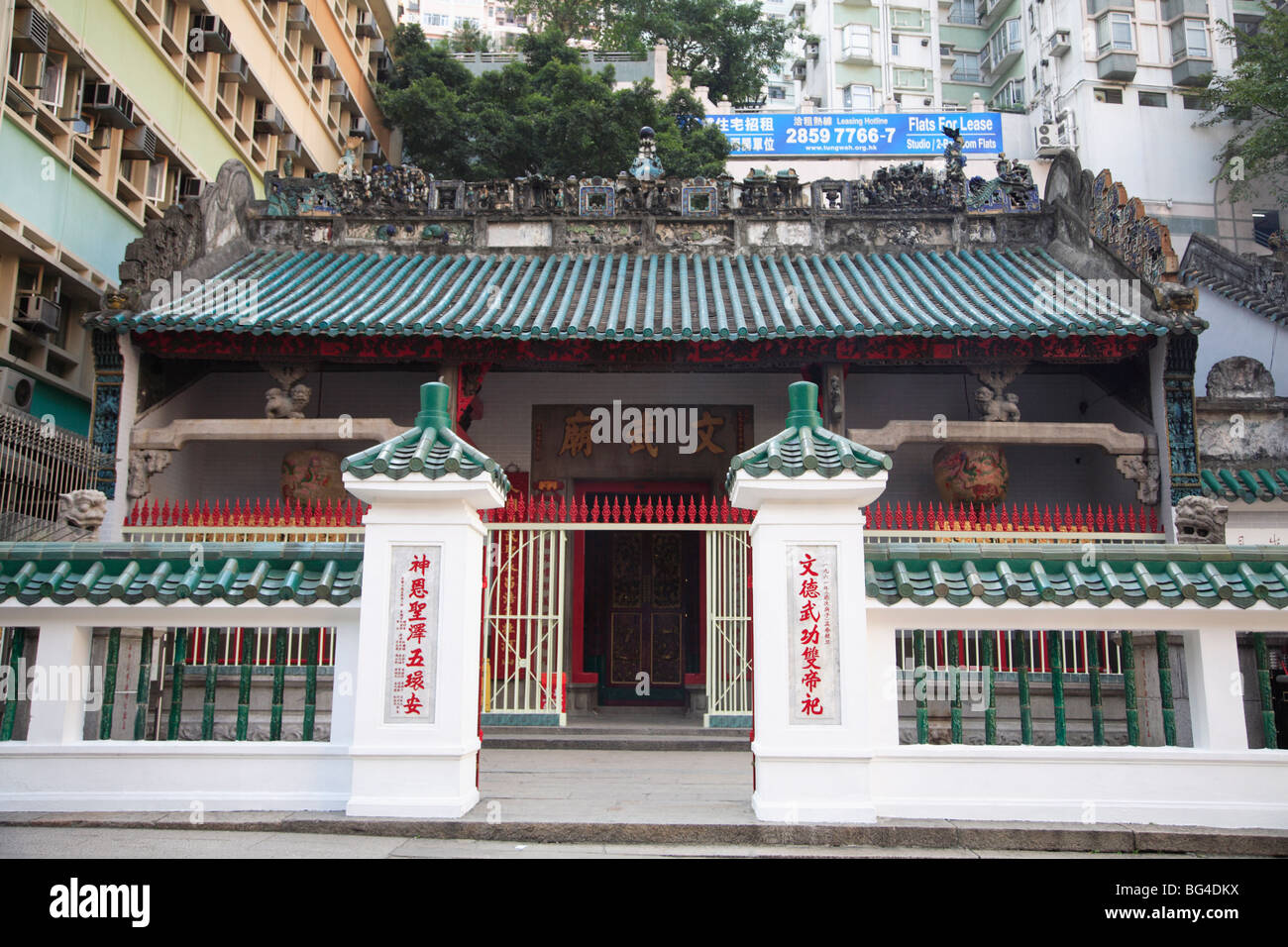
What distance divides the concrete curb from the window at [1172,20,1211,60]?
27922 millimetres

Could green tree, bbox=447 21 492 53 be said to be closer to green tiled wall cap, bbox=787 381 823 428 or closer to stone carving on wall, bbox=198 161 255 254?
stone carving on wall, bbox=198 161 255 254

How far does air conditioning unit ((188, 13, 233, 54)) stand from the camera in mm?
14273

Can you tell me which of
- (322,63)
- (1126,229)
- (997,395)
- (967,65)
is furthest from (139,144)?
(967,65)

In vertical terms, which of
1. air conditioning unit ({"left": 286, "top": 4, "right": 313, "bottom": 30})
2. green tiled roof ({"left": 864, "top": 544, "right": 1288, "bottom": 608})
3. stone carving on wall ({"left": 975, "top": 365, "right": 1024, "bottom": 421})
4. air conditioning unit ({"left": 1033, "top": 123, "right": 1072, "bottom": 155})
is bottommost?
green tiled roof ({"left": 864, "top": 544, "right": 1288, "bottom": 608})

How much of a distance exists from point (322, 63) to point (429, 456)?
16893 millimetres

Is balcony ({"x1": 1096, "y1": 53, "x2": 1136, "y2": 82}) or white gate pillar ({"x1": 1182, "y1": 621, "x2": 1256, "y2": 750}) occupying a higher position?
balcony ({"x1": 1096, "y1": 53, "x2": 1136, "y2": 82})

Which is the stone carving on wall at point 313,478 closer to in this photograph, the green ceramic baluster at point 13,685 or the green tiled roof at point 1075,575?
the green ceramic baluster at point 13,685

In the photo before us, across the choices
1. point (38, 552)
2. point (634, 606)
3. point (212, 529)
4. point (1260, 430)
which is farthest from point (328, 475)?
point (1260, 430)

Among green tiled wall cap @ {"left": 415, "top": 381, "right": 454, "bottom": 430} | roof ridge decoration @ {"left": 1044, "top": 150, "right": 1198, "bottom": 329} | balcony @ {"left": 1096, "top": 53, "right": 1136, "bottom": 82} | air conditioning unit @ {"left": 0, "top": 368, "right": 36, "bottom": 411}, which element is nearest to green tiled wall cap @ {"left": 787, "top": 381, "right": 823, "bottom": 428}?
green tiled wall cap @ {"left": 415, "top": 381, "right": 454, "bottom": 430}

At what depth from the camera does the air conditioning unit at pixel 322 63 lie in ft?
→ 62.8

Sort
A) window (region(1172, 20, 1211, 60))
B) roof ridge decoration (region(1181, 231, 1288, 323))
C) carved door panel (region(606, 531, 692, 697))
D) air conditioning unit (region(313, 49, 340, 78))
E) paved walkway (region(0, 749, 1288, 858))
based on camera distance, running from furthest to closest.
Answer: window (region(1172, 20, 1211, 60)) < air conditioning unit (region(313, 49, 340, 78)) < roof ridge decoration (region(1181, 231, 1288, 323)) < carved door panel (region(606, 531, 692, 697)) < paved walkway (region(0, 749, 1288, 858))

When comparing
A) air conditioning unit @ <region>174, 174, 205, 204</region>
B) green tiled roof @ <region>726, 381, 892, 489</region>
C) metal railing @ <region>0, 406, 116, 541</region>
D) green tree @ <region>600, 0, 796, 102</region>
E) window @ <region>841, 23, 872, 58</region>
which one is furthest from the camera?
window @ <region>841, 23, 872, 58</region>

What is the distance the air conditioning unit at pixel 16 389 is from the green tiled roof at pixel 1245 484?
38.9 ft

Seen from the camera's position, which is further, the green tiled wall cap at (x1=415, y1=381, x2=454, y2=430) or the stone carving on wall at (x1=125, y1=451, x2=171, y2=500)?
the stone carving on wall at (x1=125, y1=451, x2=171, y2=500)
